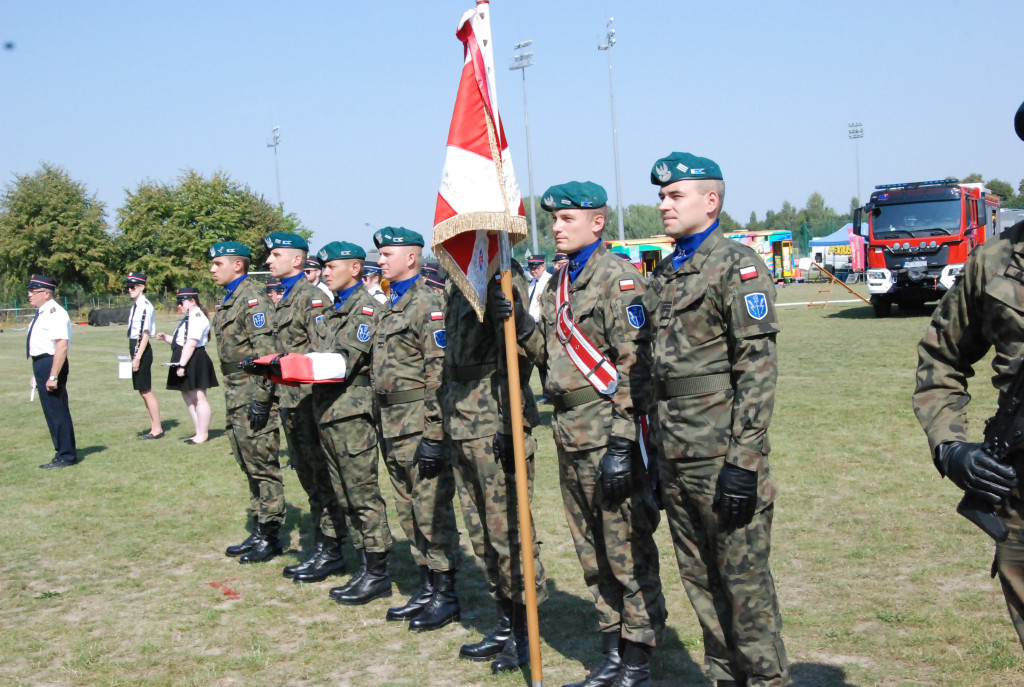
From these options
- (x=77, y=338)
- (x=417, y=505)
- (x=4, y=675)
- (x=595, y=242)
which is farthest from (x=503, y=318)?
(x=77, y=338)

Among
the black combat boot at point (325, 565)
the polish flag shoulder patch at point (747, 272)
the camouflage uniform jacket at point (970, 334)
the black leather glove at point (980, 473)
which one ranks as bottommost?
the black combat boot at point (325, 565)

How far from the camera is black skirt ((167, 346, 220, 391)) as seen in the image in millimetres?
11336

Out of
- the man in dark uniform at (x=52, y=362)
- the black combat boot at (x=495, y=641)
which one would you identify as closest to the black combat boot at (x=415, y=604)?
the black combat boot at (x=495, y=641)

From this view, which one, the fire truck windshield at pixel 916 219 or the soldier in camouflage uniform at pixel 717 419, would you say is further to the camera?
the fire truck windshield at pixel 916 219

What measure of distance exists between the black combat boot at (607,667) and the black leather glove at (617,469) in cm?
84

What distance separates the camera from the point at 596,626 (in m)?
5.10

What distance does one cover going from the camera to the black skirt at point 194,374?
1134 cm

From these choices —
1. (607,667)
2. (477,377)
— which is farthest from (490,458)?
(607,667)

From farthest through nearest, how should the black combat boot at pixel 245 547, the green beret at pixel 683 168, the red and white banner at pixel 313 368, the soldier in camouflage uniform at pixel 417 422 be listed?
the black combat boot at pixel 245 547
the red and white banner at pixel 313 368
the soldier in camouflage uniform at pixel 417 422
the green beret at pixel 683 168

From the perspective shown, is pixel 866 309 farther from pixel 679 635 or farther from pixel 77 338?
pixel 77 338

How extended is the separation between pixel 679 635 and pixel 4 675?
12.1 ft

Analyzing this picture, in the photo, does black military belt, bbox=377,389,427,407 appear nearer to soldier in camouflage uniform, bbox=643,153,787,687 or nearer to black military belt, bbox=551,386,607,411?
black military belt, bbox=551,386,607,411

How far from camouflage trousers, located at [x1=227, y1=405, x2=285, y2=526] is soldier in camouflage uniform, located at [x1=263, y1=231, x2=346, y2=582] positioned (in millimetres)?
399

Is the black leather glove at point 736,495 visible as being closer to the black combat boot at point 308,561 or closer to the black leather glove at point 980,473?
the black leather glove at point 980,473
